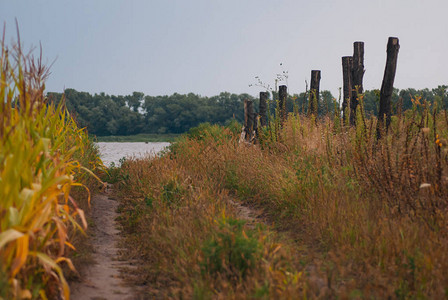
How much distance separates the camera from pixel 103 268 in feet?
16.4

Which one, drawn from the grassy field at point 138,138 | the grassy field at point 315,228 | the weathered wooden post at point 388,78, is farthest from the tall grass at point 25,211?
the grassy field at point 138,138

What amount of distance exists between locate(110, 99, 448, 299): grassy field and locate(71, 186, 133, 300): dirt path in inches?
10.4

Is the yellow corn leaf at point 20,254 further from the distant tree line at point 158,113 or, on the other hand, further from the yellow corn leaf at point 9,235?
the distant tree line at point 158,113

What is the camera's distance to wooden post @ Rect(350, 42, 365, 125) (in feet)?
34.2

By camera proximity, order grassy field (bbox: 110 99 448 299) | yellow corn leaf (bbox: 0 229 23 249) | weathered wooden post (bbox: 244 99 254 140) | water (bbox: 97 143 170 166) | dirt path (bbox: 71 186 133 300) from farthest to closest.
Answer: weathered wooden post (bbox: 244 99 254 140)
water (bbox: 97 143 170 166)
dirt path (bbox: 71 186 133 300)
grassy field (bbox: 110 99 448 299)
yellow corn leaf (bbox: 0 229 23 249)

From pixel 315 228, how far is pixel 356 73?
20.5 feet

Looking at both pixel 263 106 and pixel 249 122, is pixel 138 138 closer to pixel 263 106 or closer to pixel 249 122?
pixel 263 106

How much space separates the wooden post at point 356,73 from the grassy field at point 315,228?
2641mm

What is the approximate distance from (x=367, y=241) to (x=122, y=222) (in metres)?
4.65

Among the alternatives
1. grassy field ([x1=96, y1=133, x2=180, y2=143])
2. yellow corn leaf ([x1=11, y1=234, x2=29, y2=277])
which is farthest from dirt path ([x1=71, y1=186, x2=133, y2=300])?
grassy field ([x1=96, y1=133, x2=180, y2=143])

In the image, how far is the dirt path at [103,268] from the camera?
4.12 meters

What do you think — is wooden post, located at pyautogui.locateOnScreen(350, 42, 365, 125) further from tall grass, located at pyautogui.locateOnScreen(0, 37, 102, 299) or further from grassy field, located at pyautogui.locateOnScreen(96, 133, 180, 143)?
grassy field, located at pyautogui.locateOnScreen(96, 133, 180, 143)

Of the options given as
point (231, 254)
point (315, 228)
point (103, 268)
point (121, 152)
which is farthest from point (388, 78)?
point (121, 152)

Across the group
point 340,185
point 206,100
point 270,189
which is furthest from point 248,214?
point 206,100
